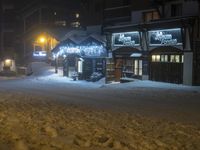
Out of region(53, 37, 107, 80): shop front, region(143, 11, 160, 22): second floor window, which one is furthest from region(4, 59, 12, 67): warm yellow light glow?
region(143, 11, 160, 22): second floor window

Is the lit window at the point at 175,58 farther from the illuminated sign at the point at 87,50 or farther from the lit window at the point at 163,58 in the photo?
the illuminated sign at the point at 87,50

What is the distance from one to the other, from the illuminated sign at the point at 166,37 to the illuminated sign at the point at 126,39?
1.97m

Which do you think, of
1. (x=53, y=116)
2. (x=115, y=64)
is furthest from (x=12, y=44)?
(x=53, y=116)

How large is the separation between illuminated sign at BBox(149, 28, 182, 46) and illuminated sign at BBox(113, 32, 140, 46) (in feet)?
6.45

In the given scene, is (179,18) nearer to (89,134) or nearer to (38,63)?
(89,134)

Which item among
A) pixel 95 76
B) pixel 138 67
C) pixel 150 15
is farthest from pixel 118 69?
pixel 150 15

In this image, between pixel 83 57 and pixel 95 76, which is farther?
pixel 83 57

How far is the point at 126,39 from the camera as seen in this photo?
123 feet

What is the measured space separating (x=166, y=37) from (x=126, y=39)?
221 inches

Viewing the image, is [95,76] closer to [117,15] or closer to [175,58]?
[117,15]

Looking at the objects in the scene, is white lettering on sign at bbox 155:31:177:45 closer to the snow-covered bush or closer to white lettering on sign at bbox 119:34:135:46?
white lettering on sign at bbox 119:34:135:46

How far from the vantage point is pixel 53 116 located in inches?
543

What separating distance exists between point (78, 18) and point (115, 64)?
23.5 meters

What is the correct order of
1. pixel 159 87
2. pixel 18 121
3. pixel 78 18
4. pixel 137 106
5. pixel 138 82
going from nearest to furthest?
1. pixel 18 121
2. pixel 137 106
3. pixel 159 87
4. pixel 138 82
5. pixel 78 18
